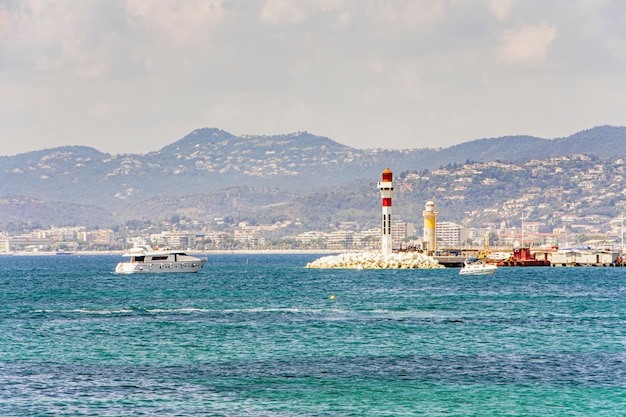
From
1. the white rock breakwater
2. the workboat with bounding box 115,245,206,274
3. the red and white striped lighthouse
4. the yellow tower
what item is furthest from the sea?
the yellow tower

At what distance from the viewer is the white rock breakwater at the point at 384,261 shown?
144125 mm

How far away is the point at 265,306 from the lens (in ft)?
240

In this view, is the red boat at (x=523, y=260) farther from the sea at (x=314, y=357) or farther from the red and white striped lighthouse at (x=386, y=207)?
the sea at (x=314, y=357)

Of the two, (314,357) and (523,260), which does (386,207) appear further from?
(314,357)

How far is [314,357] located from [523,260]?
423 feet

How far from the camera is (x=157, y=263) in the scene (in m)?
138

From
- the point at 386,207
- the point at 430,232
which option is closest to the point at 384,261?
the point at 386,207

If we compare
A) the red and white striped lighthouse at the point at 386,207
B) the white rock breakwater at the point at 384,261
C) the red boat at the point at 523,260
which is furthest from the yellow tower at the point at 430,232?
the red and white striped lighthouse at the point at 386,207

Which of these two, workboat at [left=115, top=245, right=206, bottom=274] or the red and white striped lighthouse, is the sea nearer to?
A: workboat at [left=115, top=245, right=206, bottom=274]

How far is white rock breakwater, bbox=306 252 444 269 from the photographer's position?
473 ft

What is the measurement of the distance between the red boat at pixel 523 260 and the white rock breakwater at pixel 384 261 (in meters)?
19.5

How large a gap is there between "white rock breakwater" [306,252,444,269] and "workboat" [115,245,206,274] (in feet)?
70.3

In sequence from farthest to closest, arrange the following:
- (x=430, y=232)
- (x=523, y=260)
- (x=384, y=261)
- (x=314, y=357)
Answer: (x=523, y=260) → (x=430, y=232) → (x=384, y=261) → (x=314, y=357)

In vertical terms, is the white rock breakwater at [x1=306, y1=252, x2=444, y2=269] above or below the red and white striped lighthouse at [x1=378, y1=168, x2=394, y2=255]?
below
